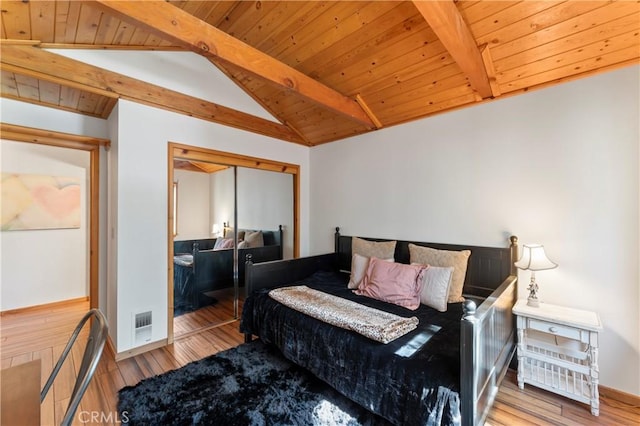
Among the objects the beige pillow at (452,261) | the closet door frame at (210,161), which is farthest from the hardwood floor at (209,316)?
the beige pillow at (452,261)

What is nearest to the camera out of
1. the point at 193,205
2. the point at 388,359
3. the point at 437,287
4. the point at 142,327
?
the point at 388,359

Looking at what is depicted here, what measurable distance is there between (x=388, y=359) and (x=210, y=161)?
2.72 metres

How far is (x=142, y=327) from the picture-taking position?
259 centimetres

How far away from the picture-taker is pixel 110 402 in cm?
187

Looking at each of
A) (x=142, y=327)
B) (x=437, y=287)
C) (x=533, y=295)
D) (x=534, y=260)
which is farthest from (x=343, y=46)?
(x=142, y=327)

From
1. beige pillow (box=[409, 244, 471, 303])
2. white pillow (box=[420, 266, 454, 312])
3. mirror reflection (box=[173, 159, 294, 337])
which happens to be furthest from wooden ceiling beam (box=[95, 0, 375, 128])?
white pillow (box=[420, 266, 454, 312])

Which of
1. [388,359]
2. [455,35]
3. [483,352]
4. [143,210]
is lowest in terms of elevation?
[388,359]

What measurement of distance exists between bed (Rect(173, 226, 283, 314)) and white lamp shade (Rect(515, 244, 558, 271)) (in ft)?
9.53

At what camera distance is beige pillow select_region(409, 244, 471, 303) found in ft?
7.98

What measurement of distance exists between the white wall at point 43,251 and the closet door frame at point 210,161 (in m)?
2.02

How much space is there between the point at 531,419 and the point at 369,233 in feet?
7.06

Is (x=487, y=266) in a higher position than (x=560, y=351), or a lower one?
higher

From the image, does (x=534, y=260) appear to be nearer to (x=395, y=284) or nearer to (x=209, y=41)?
(x=395, y=284)

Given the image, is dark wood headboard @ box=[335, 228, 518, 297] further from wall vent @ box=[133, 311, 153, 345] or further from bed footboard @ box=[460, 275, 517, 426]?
wall vent @ box=[133, 311, 153, 345]
